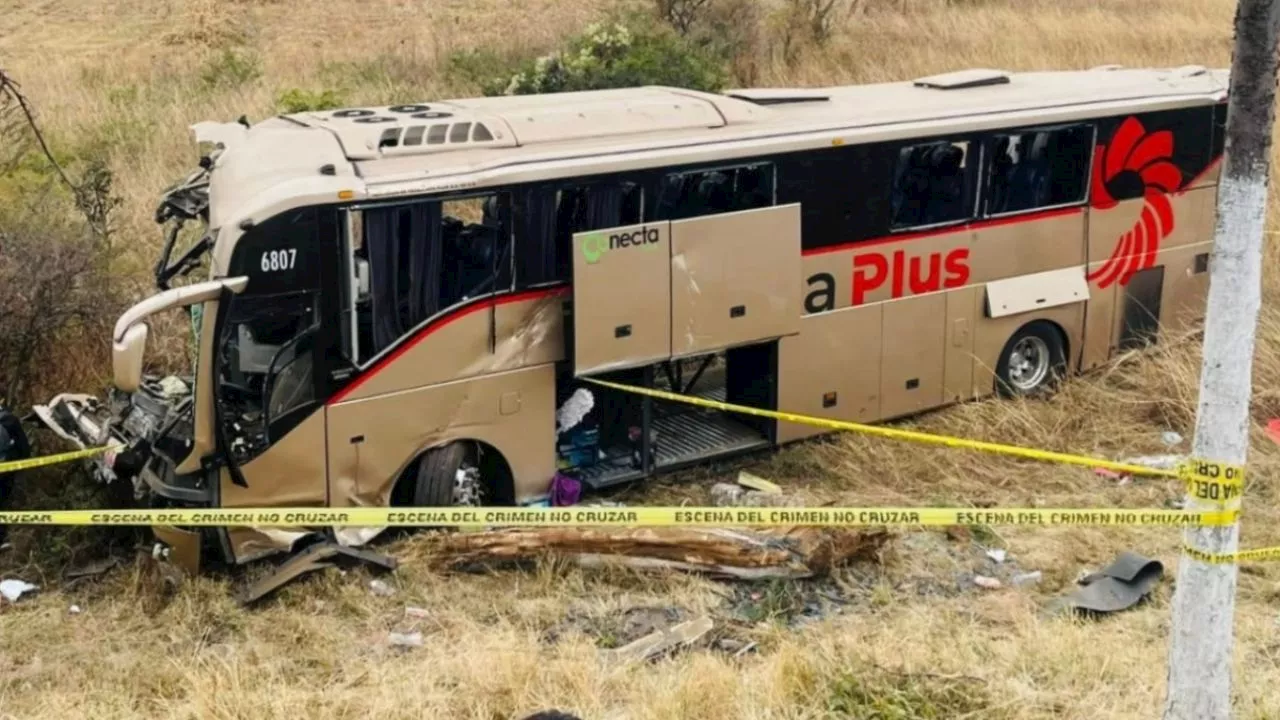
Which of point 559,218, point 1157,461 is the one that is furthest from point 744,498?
point 1157,461

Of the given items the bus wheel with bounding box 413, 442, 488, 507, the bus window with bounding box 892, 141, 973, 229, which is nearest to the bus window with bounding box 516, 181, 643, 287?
the bus wheel with bounding box 413, 442, 488, 507

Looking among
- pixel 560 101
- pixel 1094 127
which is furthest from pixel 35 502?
pixel 1094 127

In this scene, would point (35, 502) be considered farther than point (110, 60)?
No

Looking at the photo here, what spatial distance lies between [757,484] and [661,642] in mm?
2798

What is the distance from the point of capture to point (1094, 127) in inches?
453

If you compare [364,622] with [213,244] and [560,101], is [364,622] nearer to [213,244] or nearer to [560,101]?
[213,244]

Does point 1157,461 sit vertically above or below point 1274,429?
below

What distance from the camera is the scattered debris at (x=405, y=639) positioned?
25.4ft

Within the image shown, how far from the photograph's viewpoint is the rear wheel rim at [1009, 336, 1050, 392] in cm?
1188

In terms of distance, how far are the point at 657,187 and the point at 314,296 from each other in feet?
7.89

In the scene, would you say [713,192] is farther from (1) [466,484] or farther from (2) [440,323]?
(1) [466,484]

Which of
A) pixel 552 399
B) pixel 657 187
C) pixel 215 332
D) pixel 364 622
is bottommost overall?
pixel 364 622

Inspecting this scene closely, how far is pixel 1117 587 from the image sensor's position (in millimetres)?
7918

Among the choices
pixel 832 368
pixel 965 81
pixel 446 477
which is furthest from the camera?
pixel 965 81
